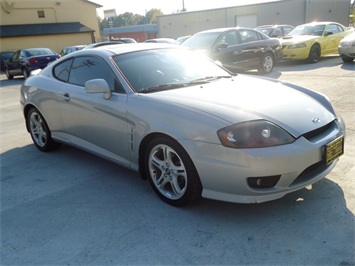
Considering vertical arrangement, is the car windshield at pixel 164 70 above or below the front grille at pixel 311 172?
above

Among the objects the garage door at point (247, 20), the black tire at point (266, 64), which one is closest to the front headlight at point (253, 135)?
the black tire at point (266, 64)

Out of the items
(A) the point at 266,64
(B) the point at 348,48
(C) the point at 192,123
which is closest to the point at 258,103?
(C) the point at 192,123

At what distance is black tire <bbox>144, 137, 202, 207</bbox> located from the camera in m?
2.79

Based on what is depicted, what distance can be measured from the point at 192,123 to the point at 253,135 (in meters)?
0.50

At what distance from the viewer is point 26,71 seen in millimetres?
15508

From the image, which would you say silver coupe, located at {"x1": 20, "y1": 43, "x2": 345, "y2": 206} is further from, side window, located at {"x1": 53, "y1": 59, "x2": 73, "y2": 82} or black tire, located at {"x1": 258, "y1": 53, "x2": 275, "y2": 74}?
black tire, located at {"x1": 258, "y1": 53, "x2": 275, "y2": 74}

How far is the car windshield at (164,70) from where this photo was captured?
341 cm

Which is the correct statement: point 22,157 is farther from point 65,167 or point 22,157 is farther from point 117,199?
point 117,199

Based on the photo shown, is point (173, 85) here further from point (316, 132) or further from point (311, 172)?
point (311, 172)

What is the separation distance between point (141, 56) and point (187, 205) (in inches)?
68.5

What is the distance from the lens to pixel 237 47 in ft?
31.5

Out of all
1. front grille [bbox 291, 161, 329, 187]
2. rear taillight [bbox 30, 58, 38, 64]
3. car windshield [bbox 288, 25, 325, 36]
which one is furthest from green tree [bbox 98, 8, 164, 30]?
front grille [bbox 291, 161, 329, 187]

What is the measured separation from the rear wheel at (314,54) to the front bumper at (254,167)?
10.6 m

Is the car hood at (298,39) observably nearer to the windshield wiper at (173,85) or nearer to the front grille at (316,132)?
the windshield wiper at (173,85)
